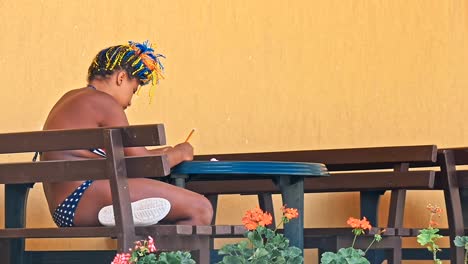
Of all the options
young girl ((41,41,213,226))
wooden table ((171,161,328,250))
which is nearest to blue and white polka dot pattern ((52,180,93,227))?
young girl ((41,41,213,226))

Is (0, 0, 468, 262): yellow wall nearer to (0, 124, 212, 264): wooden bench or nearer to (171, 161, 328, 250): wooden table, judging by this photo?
(171, 161, 328, 250): wooden table

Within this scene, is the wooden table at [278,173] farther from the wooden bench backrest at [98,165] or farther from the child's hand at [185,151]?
the wooden bench backrest at [98,165]

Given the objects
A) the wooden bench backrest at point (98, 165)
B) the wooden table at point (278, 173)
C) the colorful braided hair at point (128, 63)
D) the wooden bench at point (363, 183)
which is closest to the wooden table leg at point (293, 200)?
the wooden table at point (278, 173)

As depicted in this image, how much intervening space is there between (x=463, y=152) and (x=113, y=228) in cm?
193

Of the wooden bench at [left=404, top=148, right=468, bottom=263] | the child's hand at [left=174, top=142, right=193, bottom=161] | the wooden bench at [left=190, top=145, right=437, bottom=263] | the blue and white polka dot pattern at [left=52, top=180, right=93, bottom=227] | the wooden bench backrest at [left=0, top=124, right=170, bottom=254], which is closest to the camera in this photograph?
the wooden bench backrest at [left=0, top=124, right=170, bottom=254]

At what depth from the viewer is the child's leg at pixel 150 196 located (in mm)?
4312

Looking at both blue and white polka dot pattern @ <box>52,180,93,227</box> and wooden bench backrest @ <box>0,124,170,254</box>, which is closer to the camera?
wooden bench backrest @ <box>0,124,170,254</box>

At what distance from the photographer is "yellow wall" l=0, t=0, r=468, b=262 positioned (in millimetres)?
6352

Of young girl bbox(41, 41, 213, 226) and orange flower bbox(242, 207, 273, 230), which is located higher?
young girl bbox(41, 41, 213, 226)

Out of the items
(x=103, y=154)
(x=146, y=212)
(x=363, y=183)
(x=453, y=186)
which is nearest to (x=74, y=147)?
(x=146, y=212)

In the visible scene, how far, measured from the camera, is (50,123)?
465 cm

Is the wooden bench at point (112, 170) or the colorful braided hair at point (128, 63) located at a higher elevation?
the colorful braided hair at point (128, 63)

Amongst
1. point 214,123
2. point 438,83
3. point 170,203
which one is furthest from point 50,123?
point 438,83

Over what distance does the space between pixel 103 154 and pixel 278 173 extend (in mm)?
711
